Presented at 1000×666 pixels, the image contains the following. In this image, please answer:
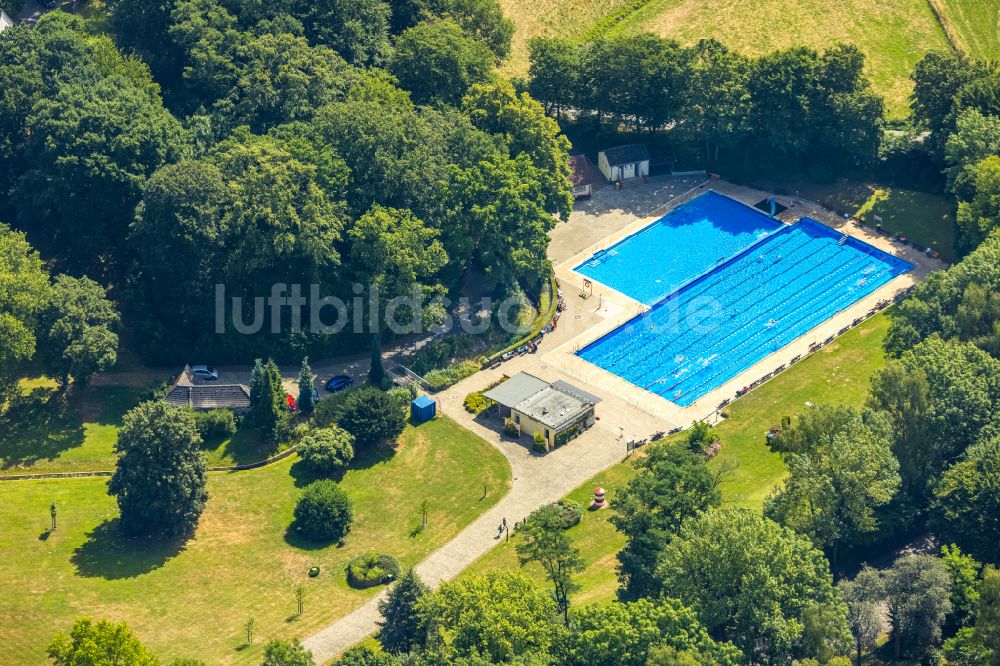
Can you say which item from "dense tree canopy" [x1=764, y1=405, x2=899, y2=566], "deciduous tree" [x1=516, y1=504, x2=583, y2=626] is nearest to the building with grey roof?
"deciduous tree" [x1=516, y1=504, x2=583, y2=626]

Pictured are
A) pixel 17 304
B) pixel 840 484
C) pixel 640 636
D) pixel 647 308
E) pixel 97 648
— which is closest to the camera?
pixel 640 636

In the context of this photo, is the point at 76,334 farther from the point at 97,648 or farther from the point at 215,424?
the point at 97,648

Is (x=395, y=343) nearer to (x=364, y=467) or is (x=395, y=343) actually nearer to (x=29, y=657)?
(x=364, y=467)

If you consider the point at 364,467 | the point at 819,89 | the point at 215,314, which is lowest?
the point at 364,467

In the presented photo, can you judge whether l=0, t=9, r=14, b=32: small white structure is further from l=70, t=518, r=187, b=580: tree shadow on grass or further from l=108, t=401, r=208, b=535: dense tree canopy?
l=70, t=518, r=187, b=580: tree shadow on grass

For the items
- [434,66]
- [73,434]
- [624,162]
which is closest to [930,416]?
[624,162]

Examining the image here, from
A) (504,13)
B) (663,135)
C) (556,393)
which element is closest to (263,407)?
(556,393)
